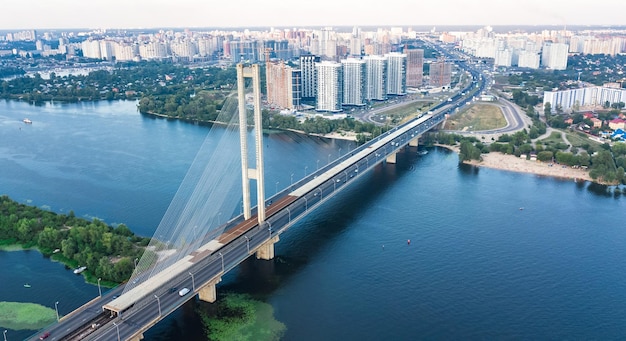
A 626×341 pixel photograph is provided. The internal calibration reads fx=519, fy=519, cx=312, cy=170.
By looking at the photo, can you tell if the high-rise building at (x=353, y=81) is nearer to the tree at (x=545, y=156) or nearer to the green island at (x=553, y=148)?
the green island at (x=553, y=148)

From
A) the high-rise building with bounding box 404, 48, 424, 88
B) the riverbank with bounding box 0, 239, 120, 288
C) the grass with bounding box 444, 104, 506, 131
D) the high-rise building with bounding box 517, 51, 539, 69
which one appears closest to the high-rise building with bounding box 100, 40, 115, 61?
the high-rise building with bounding box 404, 48, 424, 88

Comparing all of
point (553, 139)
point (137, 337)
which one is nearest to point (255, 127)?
point (137, 337)

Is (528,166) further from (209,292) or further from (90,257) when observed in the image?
(90,257)

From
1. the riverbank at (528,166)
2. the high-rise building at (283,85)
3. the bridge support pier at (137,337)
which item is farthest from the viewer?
the high-rise building at (283,85)

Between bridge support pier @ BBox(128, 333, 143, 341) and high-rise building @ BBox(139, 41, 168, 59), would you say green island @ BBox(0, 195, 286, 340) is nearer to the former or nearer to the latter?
bridge support pier @ BBox(128, 333, 143, 341)

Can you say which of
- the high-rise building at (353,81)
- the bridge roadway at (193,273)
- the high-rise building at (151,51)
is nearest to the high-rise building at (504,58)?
the high-rise building at (353,81)

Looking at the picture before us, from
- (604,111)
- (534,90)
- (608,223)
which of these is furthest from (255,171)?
(534,90)

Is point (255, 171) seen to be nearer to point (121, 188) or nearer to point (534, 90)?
point (121, 188)

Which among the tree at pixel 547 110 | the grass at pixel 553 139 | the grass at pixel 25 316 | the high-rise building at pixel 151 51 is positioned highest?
the high-rise building at pixel 151 51

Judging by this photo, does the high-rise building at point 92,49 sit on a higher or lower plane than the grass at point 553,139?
higher
